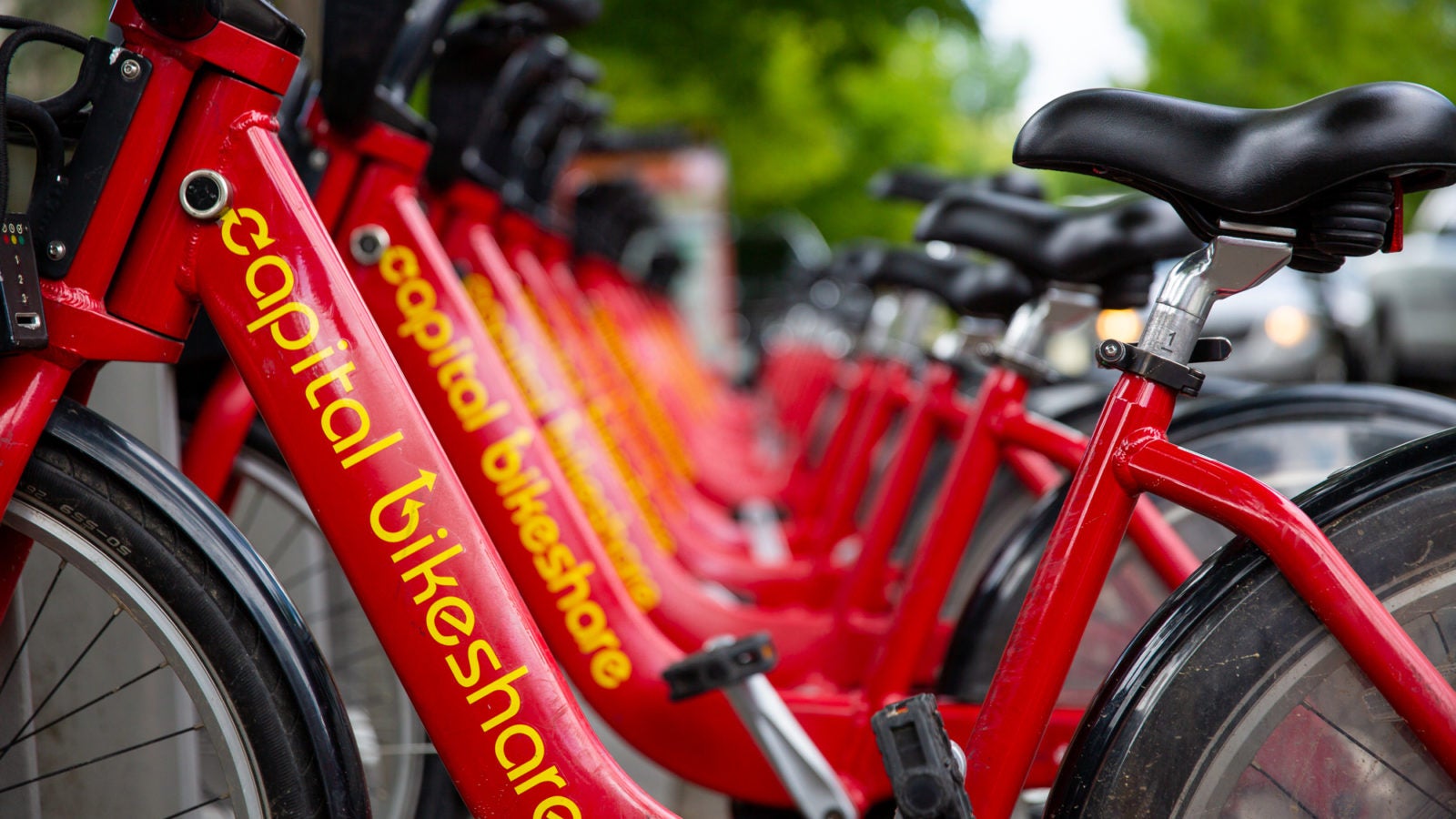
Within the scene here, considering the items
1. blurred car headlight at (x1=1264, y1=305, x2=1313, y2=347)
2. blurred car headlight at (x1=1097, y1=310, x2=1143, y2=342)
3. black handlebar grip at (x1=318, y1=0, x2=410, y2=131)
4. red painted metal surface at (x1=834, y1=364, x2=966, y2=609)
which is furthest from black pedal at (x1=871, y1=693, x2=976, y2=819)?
blurred car headlight at (x1=1264, y1=305, x2=1313, y2=347)

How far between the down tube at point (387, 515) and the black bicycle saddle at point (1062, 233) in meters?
1.03

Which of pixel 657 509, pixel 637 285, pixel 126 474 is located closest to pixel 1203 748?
pixel 126 474

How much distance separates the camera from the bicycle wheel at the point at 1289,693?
3.69ft

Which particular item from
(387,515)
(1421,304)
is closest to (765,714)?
(387,515)

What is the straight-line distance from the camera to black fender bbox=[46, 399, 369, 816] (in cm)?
115

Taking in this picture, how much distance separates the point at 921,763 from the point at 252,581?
0.69 metres

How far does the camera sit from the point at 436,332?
176 cm

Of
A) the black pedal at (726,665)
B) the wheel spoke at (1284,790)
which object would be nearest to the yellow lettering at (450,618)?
the black pedal at (726,665)

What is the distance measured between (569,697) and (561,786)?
9 cm

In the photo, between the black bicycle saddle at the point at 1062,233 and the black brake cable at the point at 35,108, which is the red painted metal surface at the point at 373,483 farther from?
the black bicycle saddle at the point at 1062,233

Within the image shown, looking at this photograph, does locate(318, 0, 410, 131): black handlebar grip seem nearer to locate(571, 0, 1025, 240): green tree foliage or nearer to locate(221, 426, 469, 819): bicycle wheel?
locate(221, 426, 469, 819): bicycle wheel

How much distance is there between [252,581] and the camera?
1.16m

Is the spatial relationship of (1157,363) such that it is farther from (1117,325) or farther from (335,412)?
(1117,325)

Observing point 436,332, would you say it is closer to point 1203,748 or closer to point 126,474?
point 126,474
